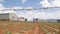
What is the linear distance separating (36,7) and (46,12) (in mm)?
188

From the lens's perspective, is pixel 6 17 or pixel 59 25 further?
pixel 6 17

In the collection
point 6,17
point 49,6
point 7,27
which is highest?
point 49,6

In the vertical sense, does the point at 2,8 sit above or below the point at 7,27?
above

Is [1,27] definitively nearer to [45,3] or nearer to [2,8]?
[2,8]

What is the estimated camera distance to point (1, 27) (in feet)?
8.05

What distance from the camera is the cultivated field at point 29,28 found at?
7.52ft

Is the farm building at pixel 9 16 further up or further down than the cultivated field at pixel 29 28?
further up

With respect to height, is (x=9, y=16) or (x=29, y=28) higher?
(x=9, y=16)

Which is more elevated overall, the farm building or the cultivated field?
the farm building

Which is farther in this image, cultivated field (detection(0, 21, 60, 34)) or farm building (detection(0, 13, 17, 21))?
farm building (detection(0, 13, 17, 21))

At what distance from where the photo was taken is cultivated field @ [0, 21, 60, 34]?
7.52 feet

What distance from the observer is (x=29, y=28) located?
2361mm

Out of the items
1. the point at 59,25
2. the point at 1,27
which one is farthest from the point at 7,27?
the point at 59,25

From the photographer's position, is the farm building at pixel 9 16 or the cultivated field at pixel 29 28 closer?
the cultivated field at pixel 29 28
